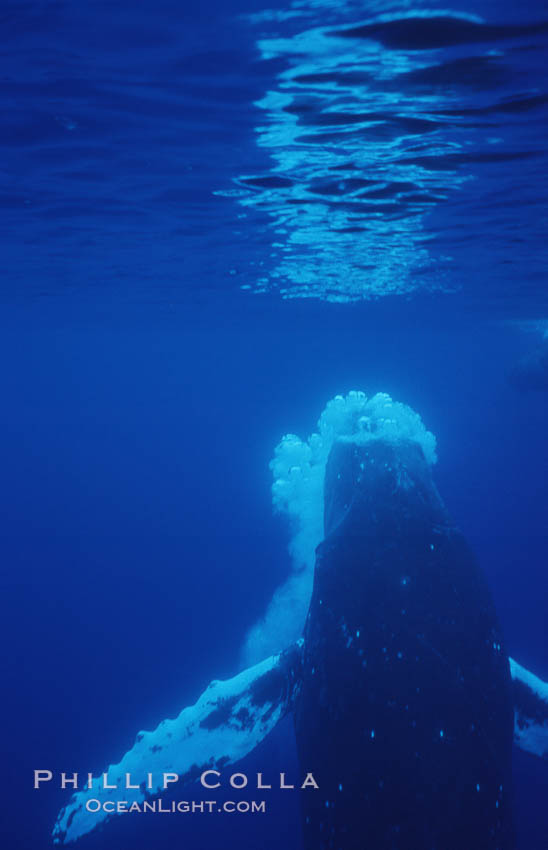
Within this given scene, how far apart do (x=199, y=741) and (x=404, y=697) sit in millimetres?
2964

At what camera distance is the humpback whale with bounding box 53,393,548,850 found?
5641mm

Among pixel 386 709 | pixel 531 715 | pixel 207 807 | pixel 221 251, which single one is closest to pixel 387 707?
pixel 386 709

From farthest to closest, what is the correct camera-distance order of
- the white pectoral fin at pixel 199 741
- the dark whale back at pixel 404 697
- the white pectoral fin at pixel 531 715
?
1. the white pectoral fin at pixel 531 715
2. the white pectoral fin at pixel 199 741
3. the dark whale back at pixel 404 697

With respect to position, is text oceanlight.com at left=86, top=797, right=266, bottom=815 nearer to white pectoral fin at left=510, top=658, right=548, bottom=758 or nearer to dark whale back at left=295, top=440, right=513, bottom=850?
dark whale back at left=295, top=440, right=513, bottom=850

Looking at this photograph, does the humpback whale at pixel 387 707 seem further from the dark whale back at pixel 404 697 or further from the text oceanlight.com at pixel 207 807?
the text oceanlight.com at pixel 207 807

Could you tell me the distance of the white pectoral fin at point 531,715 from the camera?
709 cm

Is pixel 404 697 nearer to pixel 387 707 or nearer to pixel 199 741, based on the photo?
pixel 387 707

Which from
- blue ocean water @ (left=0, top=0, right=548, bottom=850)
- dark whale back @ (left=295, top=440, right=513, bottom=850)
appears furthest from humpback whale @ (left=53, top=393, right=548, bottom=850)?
blue ocean water @ (left=0, top=0, right=548, bottom=850)

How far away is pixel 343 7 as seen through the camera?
5.21 metres

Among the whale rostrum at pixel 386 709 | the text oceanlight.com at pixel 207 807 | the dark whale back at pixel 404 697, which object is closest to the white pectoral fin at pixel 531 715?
the whale rostrum at pixel 386 709

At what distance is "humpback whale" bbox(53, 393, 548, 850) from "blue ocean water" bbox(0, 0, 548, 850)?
14.0ft

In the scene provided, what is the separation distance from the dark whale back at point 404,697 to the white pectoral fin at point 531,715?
60cm

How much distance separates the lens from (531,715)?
7.19 meters

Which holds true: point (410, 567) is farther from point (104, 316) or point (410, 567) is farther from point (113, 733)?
point (104, 316)
